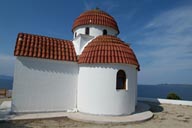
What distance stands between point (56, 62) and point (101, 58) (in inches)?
126

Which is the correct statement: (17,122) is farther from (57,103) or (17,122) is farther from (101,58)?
(101,58)

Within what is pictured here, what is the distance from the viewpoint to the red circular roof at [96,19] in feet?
47.1

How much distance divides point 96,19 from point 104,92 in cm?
674

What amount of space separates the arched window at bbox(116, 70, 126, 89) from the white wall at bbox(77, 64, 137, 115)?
27cm

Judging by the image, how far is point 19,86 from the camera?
10656 mm

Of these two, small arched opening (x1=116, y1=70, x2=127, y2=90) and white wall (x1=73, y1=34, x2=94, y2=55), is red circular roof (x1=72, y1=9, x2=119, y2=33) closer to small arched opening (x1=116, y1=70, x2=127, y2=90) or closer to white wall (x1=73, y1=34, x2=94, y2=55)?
white wall (x1=73, y1=34, x2=94, y2=55)

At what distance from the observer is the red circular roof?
47.1ft

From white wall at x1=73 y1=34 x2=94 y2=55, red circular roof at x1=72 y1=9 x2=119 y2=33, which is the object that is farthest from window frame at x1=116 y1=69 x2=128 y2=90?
red circular roof at x1=72 y1=9 x2=119 y2=33

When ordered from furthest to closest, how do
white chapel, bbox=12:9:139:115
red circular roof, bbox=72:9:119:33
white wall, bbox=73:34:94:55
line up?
red circular roof, bbox=72:9:119:33
white wall, bbox=73:34:94:55
white chapel, bbox=12:9:139:115

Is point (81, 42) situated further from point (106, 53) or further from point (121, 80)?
point (121, 80)

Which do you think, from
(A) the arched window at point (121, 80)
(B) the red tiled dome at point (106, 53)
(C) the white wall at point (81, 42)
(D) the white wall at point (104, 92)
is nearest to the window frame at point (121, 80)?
(A) the arched window at point (121, 80)

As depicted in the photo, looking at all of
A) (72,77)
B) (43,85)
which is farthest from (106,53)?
(43,85)

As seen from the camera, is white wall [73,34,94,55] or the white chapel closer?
the white chapel

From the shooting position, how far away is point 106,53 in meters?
11.2
